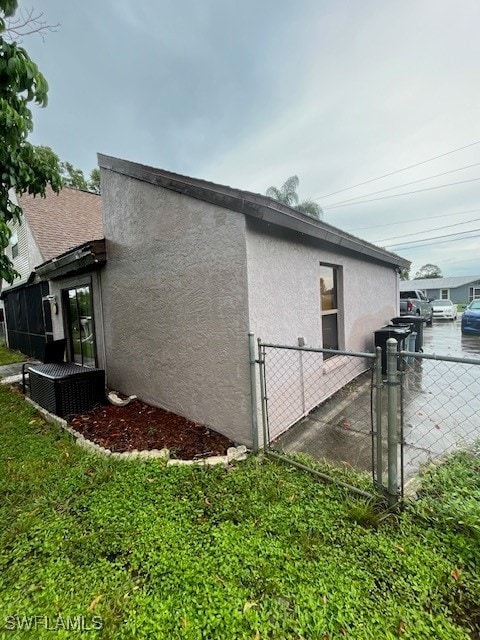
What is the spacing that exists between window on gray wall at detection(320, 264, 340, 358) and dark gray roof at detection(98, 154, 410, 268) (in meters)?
0.55

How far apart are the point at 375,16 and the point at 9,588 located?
9237 millimetres

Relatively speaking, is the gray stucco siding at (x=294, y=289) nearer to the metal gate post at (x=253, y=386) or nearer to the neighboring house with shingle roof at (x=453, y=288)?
the metal gate post at (x=253, y=386)

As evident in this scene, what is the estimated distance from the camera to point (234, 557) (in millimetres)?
2092

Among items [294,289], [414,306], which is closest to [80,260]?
[294,289]

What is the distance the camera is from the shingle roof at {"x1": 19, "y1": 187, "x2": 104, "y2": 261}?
10.5 meters

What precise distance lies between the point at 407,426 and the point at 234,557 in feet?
10.2

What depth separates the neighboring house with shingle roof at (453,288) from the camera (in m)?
39.5

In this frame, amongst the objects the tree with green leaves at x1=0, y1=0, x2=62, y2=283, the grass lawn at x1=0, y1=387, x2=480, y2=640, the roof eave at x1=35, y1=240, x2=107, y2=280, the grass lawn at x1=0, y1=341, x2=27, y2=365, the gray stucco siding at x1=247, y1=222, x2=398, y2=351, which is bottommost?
the grass lawn at x1=0, y1=341, x2=27, y2=365

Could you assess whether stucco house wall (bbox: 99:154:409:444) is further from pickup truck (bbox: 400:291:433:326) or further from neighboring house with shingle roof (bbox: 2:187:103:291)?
pickup truck (bbox: 400:291:433:326)

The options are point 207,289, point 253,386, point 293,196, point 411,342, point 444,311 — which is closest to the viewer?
point 253,386

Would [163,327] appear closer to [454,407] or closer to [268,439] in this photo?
[268,439]

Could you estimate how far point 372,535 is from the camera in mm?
2227

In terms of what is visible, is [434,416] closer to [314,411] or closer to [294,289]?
[314,411]

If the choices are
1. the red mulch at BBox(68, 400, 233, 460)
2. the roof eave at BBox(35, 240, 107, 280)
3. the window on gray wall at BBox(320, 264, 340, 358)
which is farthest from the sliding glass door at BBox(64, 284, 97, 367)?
the window on gray wall at BBox(320, 264, 340, 358)
